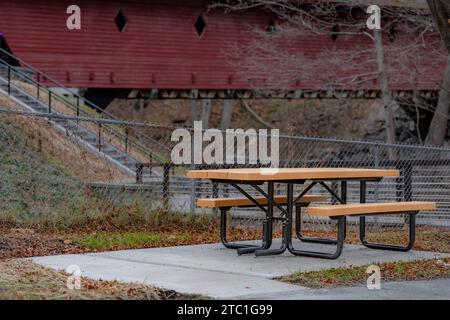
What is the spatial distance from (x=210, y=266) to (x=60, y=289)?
6.78 feet

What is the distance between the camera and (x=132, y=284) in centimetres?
665

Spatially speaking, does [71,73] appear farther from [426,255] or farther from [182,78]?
[426,255]

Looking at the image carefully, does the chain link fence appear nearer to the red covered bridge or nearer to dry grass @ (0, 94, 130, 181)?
dry grass @ (0, 94, 130, 181)

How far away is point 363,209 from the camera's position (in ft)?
29.0

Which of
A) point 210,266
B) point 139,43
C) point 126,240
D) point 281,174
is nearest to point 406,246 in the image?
point 281,174

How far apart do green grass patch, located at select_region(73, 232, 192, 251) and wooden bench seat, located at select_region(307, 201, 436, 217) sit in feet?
7.58

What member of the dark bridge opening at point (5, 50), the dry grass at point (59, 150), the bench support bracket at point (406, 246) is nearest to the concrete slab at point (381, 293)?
the bench support bracket at point (406, 246)

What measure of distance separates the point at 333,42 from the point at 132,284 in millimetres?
26283

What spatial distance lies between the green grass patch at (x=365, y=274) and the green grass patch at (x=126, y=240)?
2.81 m

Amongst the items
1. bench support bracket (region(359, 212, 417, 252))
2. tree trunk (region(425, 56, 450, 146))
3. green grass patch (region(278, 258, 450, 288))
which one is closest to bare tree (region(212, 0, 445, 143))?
tree trunk (region(425, 56, 450, 146))

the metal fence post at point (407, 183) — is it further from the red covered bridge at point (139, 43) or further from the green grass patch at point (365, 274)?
the red covered bridge at point (139, 43)

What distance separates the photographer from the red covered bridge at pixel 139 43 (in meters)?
26.3

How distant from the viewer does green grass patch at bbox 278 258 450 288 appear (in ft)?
23.7
